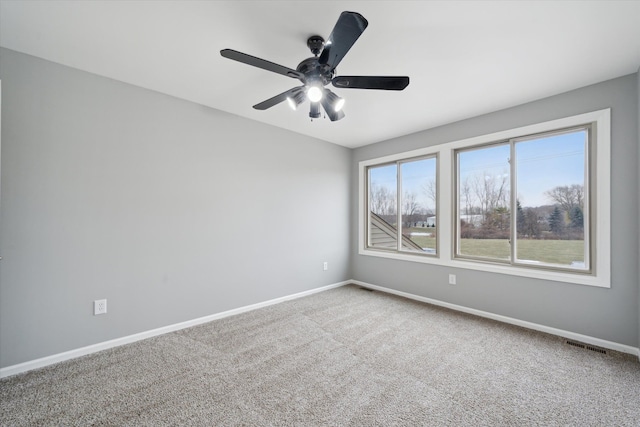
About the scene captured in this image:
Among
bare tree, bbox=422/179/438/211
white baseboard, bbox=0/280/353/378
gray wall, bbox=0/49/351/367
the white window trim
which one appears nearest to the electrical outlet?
gray wall, bbox=0/49/351/367

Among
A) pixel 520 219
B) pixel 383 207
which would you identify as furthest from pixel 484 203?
pixel 383 207

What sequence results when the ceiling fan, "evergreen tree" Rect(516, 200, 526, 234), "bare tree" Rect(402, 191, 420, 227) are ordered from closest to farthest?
1. the ceiling fan
2. "evergreen tree" Rect(516, 200, 526, 234)
3. "bare tree" Rect(402, 191, 420, 227)

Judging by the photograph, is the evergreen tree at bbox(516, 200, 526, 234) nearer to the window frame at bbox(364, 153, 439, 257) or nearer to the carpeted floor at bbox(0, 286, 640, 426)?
the window frame at bbox(364, 153, 439, 257)

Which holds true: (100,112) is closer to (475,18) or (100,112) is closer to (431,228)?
(475,18)

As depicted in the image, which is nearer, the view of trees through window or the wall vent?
the wall vent

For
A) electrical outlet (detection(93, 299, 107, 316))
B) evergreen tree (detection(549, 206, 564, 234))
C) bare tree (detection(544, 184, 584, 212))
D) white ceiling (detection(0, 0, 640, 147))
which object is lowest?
electrical outlet (detection(93, 299, 107, 316))

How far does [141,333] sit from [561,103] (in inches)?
192

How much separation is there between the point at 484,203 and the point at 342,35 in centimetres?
294

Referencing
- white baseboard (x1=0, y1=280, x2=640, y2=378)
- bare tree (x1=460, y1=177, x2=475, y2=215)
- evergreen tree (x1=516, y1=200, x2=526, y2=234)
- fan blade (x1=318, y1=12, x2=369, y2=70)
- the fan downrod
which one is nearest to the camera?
fan blade (x1=318, y1=12, x2=369, y2=70)

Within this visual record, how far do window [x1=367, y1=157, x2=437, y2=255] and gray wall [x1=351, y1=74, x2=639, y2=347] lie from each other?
0.51 meters

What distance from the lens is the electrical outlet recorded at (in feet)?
7.89

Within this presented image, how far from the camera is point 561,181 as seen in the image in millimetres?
2865

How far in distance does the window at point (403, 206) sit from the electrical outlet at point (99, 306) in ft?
12.0

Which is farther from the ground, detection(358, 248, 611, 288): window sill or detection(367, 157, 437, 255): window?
detection(367, 157, 437, 255): window
